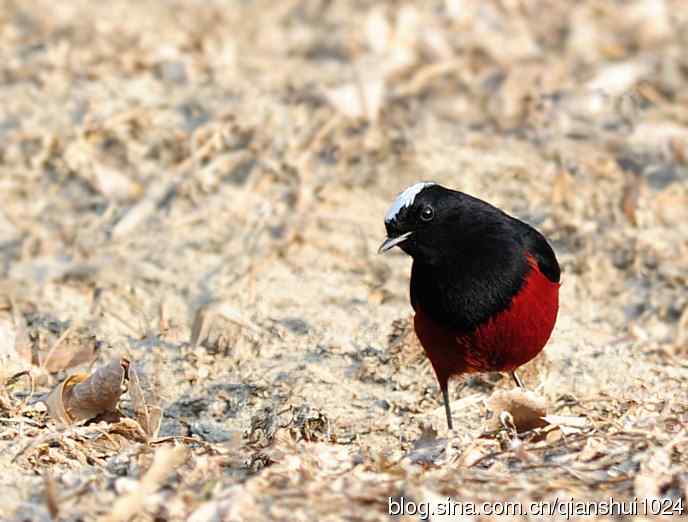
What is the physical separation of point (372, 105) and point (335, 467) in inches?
147

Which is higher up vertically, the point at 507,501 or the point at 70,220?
the point at 70,220

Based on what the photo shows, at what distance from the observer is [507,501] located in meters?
3.46

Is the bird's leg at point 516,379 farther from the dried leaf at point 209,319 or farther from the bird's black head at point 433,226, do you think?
the dried leaf at point 209,319

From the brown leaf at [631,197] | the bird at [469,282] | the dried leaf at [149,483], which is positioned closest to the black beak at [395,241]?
the bird at [469,282]

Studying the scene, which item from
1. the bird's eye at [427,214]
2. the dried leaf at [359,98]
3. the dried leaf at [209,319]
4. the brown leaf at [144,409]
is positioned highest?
the dried leaf at [359,98]

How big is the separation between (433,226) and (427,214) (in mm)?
52

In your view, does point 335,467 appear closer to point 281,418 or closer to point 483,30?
point 281,418

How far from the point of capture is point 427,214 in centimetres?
464

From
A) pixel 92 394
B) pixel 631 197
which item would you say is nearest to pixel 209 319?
pixel 92 394

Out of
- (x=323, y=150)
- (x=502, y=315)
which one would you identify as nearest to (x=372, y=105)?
(x=323, y=150)

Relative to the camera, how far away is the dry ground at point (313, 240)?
376cm

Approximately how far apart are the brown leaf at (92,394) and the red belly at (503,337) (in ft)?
3.89

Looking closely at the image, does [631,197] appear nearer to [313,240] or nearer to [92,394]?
[313,240]

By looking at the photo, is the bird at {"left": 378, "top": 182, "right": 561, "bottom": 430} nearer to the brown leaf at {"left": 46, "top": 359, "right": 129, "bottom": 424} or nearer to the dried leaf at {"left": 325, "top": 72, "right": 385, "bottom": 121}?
the brown leaf at {"left": 46, "top": 359, "right": 129, "bottom": 424}
